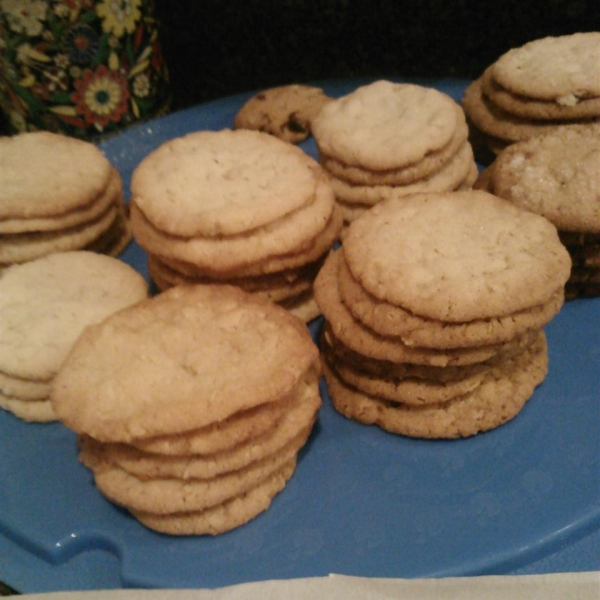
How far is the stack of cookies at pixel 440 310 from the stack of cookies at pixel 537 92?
1.75 feet

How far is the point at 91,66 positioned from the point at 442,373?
5.47 ft

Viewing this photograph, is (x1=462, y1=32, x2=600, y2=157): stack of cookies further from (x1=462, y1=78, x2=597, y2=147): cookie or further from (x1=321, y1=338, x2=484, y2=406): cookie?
(x1=321, y1=338, x2=484, y2=406): cookie

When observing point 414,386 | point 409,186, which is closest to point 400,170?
point 409,186

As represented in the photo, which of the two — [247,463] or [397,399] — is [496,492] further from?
[247,463]

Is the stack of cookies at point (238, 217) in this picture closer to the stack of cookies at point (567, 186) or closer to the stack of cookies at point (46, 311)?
the stack of cookies at point (46, 311)

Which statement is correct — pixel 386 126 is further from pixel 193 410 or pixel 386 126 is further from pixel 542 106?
pixel 193 410

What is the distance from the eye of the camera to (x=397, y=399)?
1316 mm

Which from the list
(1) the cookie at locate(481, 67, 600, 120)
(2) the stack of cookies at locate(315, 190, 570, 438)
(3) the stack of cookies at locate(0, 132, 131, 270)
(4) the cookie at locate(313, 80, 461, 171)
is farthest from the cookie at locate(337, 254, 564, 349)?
(3) the stack of cookies at locate(0, 132, 131, 270)

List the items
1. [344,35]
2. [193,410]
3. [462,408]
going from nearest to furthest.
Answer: [193,410] < [462,408] < [344,35]

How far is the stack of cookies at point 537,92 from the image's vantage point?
176cm

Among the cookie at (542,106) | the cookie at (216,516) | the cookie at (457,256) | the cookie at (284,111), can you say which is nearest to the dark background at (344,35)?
the cookie at (284,111)

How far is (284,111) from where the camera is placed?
7.32 feet

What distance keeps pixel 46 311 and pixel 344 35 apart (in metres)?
1.62

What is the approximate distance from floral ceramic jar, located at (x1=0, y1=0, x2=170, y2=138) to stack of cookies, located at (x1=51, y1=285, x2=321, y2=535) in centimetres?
123
